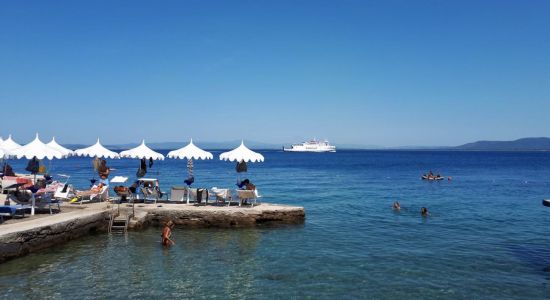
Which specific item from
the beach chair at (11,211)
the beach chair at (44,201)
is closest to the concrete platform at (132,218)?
the beach chair at (11,211)

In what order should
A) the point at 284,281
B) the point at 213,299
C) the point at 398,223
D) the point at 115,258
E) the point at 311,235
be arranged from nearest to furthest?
the point at 213,299
the point at 284,281
the point at 115,258
the point at 311,235
the point at 398,223

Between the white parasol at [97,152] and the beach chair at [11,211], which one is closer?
the beach chair at [11,211]

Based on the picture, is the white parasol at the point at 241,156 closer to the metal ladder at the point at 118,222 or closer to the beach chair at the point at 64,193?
the metal ladder at the point at 118,222

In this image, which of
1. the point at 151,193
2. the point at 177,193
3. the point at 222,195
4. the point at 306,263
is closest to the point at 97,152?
the point at 151,193

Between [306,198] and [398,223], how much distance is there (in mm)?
11500

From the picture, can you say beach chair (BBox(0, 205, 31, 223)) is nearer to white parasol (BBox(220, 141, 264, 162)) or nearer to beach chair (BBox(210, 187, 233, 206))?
beach chair (BBox(210, 187, 233, 206))

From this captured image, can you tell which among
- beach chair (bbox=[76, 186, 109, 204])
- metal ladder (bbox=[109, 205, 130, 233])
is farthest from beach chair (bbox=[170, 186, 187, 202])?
beach chair (bbox=[76, 186, 109, 204])

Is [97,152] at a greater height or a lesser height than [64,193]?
greater

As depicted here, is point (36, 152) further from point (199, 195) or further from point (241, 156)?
point (241, 156)

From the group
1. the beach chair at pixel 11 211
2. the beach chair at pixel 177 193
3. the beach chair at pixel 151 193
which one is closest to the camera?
the beach chair at pixel 11 211

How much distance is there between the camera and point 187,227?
1862 centimetres

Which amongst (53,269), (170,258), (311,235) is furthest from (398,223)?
(53,269)

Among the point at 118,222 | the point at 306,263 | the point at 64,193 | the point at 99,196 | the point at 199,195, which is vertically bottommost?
the point at 306,263

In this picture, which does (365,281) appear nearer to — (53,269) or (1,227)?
(53,269)
